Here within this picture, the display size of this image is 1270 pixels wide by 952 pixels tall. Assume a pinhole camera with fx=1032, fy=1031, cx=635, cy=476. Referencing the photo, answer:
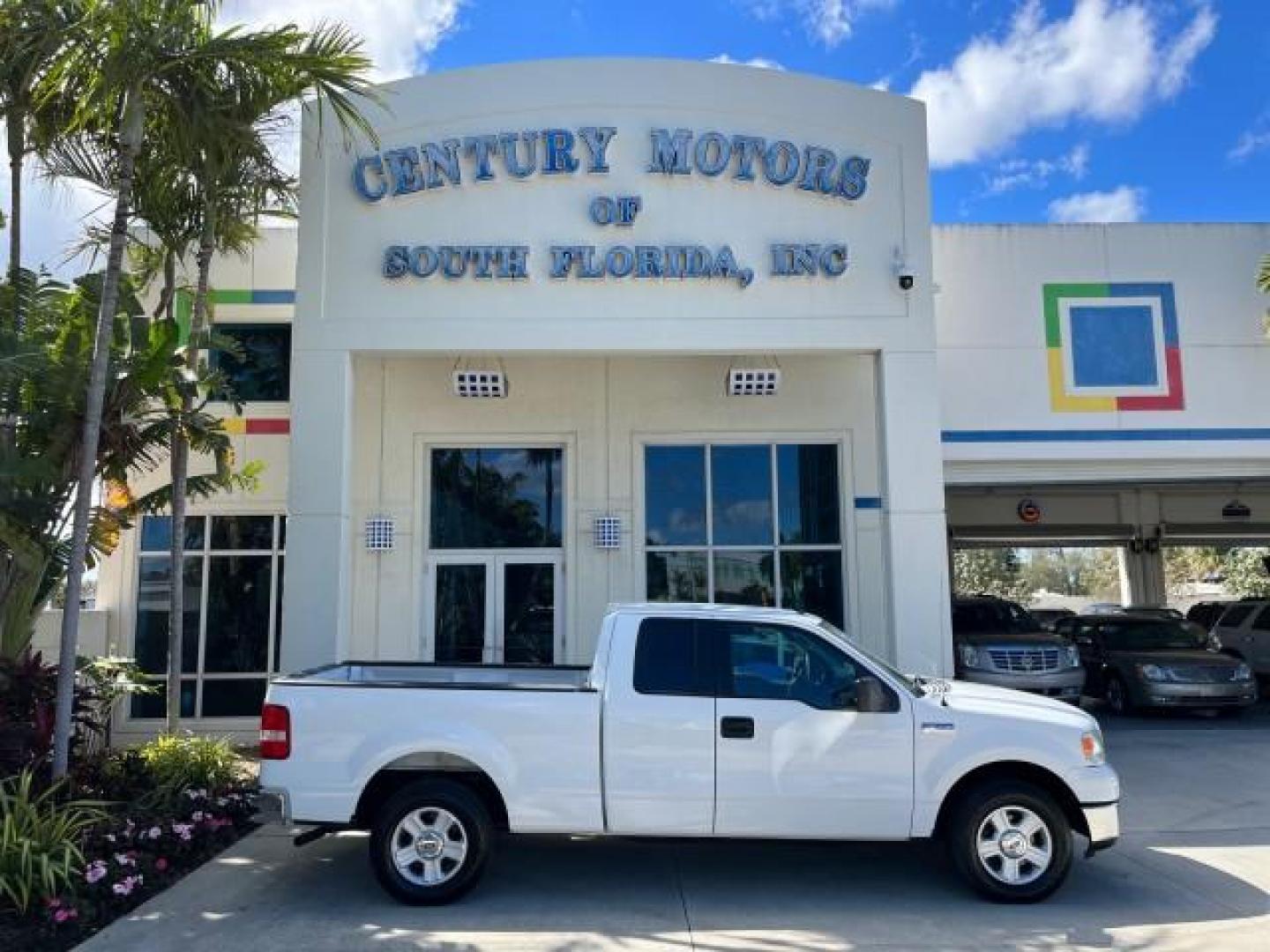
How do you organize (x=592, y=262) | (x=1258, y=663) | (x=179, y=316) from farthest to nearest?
(x=1258, y=663) < (x=179, y=316) < (x=592, y=262)

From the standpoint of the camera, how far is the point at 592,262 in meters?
11.2

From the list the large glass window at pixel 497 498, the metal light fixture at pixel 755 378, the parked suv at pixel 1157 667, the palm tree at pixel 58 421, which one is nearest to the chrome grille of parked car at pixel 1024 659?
the parked suv at pixel 1157 667

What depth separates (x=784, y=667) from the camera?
22.1 ft

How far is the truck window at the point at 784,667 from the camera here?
21.7 feet

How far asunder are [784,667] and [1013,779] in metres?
1.61

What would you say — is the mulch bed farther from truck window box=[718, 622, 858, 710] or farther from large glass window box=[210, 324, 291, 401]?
large glass window box=[210, 324, 291, 401]

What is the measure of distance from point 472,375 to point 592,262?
2271mm

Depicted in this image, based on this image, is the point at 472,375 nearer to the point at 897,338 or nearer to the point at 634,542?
the point at 634,542

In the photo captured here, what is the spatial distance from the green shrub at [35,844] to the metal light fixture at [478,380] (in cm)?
647

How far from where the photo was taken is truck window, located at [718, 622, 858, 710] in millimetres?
6609

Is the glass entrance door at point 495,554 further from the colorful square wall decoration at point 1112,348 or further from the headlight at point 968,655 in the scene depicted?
the colorful square wall decoration at point 1112,348

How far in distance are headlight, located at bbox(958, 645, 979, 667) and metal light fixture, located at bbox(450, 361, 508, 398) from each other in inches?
312

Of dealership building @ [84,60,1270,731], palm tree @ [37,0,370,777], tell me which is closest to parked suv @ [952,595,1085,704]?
dealership building @ [84,60,1270,731]

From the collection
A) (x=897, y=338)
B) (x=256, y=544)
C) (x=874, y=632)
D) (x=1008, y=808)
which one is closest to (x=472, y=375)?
(x=256, y=544)
